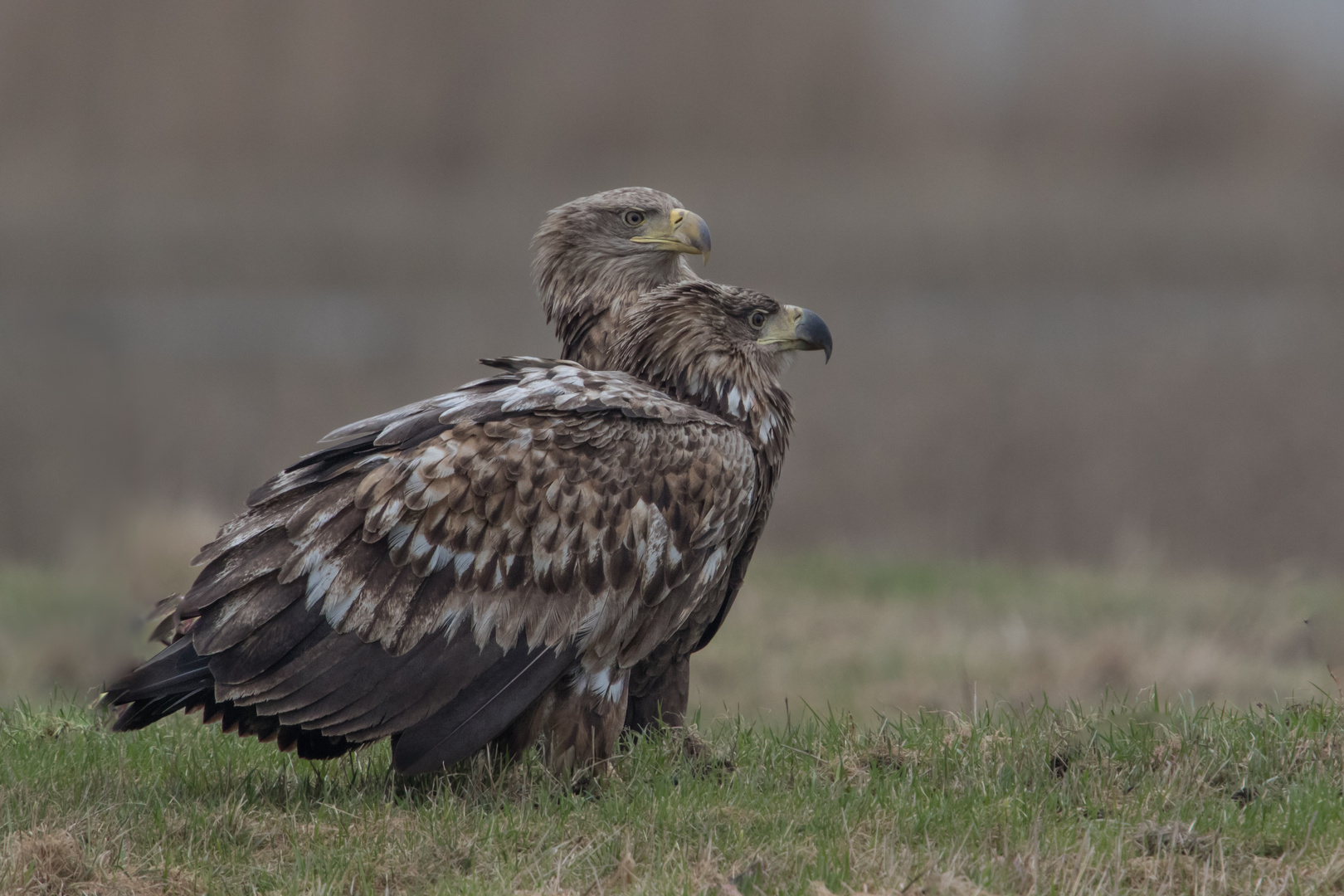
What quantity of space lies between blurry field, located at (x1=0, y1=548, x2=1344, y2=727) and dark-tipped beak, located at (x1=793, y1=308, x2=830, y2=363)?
8.98 feet

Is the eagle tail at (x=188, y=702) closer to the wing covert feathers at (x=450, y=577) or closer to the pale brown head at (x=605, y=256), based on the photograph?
the wing covert feathers at (x=450, y=577)

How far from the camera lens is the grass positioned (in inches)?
176

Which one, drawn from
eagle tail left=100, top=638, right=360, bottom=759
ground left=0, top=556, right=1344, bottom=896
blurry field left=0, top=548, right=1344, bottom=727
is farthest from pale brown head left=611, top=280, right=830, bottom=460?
blurry field left=0, top=548, right=1344, bottom=727

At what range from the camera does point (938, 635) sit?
11312mm

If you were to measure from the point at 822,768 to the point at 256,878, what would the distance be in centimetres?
189

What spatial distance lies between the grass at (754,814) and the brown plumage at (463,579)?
24 cm

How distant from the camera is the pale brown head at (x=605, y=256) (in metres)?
7.41

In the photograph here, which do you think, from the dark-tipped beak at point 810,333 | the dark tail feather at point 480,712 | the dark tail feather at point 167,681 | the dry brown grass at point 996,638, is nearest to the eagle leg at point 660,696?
the dark tail feather at point 480,712

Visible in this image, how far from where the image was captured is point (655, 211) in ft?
24.7

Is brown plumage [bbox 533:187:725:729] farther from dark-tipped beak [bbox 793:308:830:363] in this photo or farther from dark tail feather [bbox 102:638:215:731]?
dark tail feather [bbox 102:638:215:731]

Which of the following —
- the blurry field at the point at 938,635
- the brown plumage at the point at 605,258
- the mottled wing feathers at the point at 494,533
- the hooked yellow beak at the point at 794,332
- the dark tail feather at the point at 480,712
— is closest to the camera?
the dark tail feather at the point at 480,712

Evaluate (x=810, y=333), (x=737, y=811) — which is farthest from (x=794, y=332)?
(x=737, y=811)

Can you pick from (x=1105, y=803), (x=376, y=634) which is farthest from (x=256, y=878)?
(x=1105, y=803)

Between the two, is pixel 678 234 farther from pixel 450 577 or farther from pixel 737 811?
pixel 737 811
